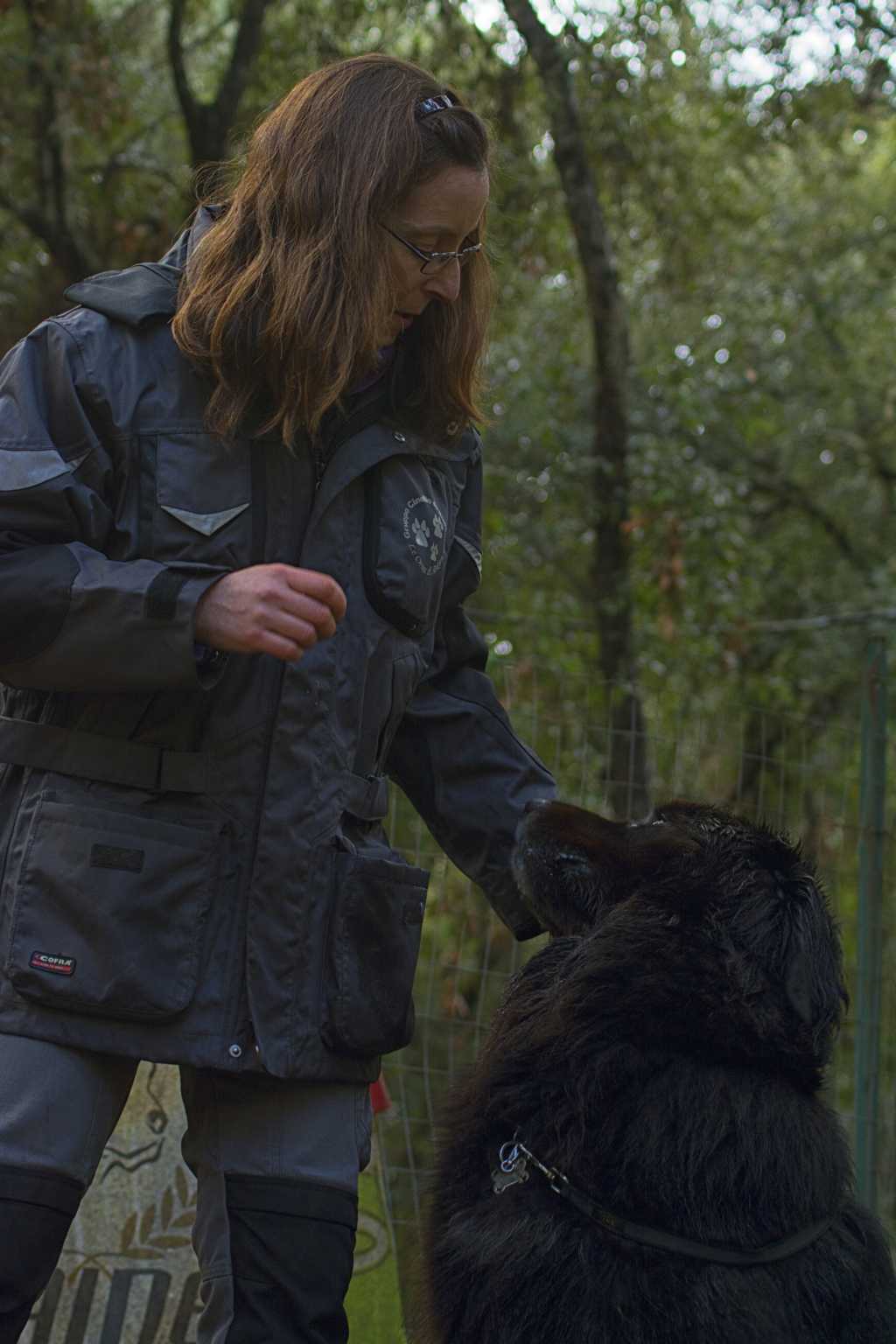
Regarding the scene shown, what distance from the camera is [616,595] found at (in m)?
6.39

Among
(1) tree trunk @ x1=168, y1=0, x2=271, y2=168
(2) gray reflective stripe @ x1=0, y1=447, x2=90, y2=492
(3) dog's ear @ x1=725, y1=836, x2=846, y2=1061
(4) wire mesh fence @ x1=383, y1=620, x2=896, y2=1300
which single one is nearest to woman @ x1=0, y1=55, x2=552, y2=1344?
(2) gray reflective stripe @ x1=0, y1=447, x2=90, y2=492

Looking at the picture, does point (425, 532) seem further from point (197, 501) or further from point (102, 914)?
point (102, 914)

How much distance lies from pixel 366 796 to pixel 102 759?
0.41 meters

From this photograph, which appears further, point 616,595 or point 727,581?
point 727,581

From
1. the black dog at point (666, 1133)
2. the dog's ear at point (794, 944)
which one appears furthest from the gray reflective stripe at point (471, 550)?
the dog's ear at point (794, 944)

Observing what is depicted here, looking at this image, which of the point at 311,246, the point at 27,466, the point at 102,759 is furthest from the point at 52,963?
the point at 311,246

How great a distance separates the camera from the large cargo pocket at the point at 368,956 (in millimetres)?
2039

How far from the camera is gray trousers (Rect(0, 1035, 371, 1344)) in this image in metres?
1.85

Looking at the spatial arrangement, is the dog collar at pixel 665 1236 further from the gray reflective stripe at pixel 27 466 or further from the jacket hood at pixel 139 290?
the jacket hood at pixel 139 290

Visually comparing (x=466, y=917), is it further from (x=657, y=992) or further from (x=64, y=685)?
(x=64, y=685)

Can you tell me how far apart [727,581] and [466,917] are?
3.33 metres

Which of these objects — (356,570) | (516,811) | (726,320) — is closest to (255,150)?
(356,570)

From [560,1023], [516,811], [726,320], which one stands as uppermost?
[726,320]

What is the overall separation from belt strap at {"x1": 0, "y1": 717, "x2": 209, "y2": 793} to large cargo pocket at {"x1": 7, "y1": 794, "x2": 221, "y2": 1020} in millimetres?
54
